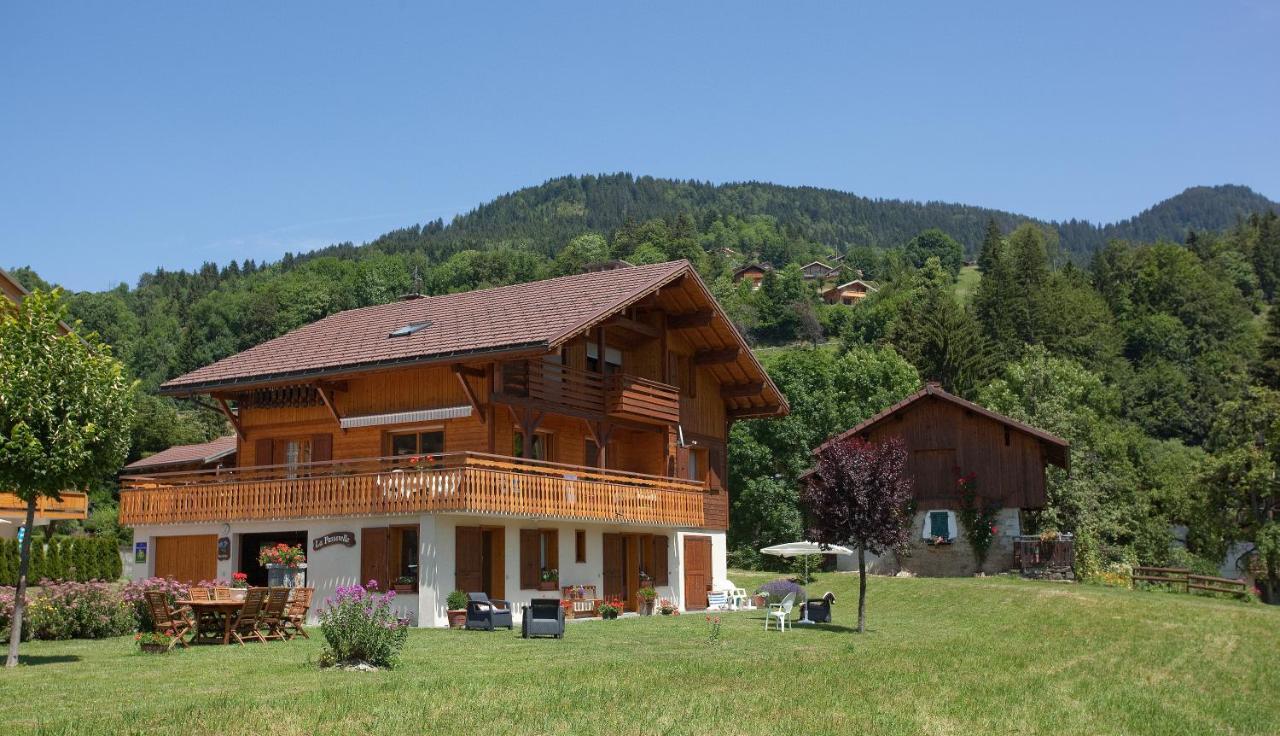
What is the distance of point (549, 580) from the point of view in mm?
29016

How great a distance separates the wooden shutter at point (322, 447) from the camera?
103 ft

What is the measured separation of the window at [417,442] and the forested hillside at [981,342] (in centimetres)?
2052

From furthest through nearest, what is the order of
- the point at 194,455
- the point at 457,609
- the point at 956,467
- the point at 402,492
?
the point at 956,467 → the point at 194,455 → the point at 402,492 → the point at 457,609

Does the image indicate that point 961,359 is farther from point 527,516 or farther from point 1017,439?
point 527,516

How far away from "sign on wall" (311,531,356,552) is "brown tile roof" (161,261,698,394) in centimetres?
395

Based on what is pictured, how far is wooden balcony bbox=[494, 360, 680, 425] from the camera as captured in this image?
2920 centimetres

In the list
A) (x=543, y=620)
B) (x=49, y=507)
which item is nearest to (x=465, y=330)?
(x=543, y=620)

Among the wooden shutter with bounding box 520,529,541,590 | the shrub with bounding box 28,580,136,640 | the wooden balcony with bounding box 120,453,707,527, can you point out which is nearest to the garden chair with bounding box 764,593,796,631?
the wooden balcony with bounding box 120,453,707,527

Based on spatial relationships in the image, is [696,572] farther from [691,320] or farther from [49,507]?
[49,507]

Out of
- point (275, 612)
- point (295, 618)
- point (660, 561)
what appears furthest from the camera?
point (660, 561)

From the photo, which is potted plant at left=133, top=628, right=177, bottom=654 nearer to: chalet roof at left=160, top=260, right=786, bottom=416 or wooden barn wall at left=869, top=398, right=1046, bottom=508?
chalet roof at left=160, top=260, right=786, bottom=416

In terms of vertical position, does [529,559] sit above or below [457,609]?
above

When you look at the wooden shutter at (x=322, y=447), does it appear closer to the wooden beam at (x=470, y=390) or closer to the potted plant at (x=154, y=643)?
the wooden beam at (x=470, y=390)

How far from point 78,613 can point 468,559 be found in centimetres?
783
